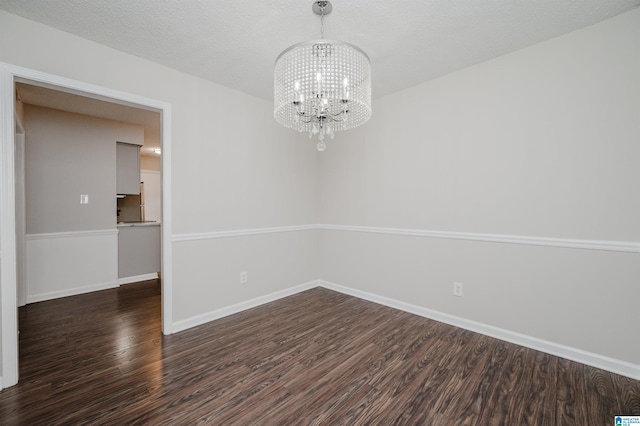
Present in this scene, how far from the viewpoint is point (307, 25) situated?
2.06 meters

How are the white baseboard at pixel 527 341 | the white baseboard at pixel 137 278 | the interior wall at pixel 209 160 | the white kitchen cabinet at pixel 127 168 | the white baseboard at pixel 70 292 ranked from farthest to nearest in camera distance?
the white kitchen cabinet at pixel 127 168 → the white baseboard at pixel 137 278 → the white baseboard at pixel 70 292 → the interior wall at pixel 209 160 → the white baseboard at pixel 527 341

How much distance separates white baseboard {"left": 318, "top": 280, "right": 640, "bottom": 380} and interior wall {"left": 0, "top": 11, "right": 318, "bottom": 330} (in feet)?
4.97

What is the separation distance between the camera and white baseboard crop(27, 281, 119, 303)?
3.50 m

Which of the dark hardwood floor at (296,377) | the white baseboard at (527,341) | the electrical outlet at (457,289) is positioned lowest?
the dark hardwood floor at (296,377)

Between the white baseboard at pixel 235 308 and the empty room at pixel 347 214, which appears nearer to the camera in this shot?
the empty room at pixel 347 214

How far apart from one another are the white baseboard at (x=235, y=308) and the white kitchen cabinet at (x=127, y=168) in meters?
2.96

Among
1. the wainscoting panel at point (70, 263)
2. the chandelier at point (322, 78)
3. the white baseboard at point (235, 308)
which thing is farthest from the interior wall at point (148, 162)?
the chandelier at point (322, 78)

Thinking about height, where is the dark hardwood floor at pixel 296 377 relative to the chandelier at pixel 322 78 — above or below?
below

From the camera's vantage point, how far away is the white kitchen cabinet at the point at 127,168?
451 cm

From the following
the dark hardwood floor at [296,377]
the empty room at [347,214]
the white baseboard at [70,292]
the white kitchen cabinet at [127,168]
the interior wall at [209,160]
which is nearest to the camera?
the dark hardwood floor at [296,377]

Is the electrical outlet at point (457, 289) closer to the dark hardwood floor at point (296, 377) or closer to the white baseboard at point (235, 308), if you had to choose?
the dark hardwood floor at point (296, 377)

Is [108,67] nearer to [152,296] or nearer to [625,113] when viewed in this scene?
[152,296]

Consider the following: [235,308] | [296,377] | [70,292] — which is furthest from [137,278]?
[296,377]

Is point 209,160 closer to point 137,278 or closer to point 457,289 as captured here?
point 137,278
